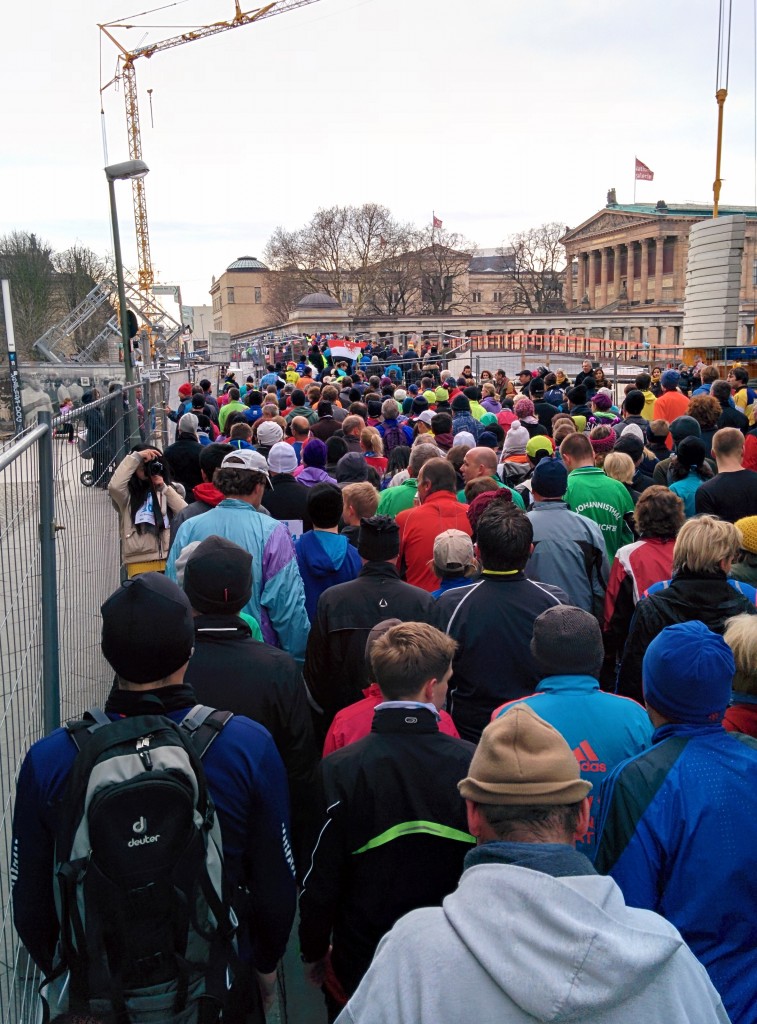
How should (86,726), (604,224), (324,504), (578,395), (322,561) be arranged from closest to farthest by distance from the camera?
(86,726) < (324,504) < (322,561) < (578,395) < (604,224)

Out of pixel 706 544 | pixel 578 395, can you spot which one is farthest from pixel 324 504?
pixel 578 395

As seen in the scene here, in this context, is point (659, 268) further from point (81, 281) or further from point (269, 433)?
point (269, 433)

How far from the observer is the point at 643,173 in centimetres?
7700

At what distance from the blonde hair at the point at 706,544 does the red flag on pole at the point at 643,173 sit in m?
79.9

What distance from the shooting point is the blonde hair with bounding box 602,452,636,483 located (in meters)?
6.86

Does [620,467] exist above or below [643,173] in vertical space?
below

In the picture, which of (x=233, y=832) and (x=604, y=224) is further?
(x=604, y=224)

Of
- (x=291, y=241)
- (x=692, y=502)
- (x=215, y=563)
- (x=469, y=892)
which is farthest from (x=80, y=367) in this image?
(x=291, y=241)

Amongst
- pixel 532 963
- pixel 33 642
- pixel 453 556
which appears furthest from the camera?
pixel 453 556

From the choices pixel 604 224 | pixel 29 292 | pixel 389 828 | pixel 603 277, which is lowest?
pixel 389 828

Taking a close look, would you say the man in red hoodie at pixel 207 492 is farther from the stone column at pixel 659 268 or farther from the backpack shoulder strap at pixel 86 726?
the stone column at pixel 659 268

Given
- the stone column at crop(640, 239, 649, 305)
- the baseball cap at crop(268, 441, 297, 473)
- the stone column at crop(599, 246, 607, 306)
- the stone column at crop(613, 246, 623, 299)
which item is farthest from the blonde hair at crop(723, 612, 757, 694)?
the stone column at crop(599, 246, 607, 306)

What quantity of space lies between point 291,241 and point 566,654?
330 ft

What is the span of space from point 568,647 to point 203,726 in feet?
4.60
